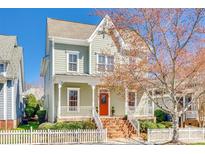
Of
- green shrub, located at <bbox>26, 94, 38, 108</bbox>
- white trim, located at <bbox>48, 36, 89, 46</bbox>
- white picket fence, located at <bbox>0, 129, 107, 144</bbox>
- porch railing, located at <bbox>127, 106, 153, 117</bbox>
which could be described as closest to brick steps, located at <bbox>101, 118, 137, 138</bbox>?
porch railing, located at <bbox>127, 106, 153, 117</bbox>

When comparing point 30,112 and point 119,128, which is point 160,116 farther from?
point 30,112

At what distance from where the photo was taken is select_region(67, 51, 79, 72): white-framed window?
50.6ft

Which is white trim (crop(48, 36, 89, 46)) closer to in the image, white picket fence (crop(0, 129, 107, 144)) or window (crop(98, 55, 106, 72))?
window (crop(98, 55, 106, 72))

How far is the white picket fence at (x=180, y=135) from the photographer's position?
1233cm

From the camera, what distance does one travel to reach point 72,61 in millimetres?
15586

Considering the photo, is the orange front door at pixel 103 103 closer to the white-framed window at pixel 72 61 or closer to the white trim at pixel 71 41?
the white-framed window at pixel 72 61

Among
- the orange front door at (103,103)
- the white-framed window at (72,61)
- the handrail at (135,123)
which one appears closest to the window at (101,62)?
the white-framed window at (72,61)

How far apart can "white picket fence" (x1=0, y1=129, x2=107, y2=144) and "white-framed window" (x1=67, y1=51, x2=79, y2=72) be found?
450 cm

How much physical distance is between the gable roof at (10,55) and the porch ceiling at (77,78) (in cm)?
263
